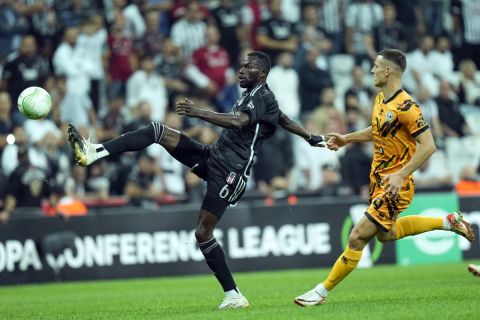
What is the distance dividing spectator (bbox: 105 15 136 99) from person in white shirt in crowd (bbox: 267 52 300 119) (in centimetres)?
300

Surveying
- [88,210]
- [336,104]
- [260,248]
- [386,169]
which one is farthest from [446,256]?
[386,169]

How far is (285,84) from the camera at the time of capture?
2080cm

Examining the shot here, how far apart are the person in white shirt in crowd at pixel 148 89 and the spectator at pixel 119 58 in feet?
1.04

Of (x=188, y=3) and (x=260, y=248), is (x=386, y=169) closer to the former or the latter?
(x=260, y=248)

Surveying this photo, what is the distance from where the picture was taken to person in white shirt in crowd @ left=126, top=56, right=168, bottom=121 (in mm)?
20438

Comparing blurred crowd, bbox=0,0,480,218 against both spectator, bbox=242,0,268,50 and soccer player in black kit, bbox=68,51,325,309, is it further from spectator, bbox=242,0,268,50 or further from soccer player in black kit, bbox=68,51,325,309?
soccer player in black kit, bbox=68,51,325,309

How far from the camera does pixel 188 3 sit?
2159 centimetres

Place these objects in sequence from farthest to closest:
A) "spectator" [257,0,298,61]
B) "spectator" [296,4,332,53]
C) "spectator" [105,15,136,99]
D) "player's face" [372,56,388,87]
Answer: "spectator" [296,4,332,53] → "spectator" [257,0,298,61] → "spectator" [105,15,136,99] → "player's face" [372,56,388,87]

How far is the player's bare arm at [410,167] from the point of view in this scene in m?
9.41

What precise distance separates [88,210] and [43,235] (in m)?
1.30

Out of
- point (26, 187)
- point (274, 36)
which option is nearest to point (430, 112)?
point (274, 36)

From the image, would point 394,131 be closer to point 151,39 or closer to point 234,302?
point 234,302

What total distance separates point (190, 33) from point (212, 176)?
36.8 feet

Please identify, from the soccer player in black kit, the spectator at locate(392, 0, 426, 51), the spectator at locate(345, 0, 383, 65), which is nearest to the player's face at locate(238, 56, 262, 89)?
the soccer player in black kit
